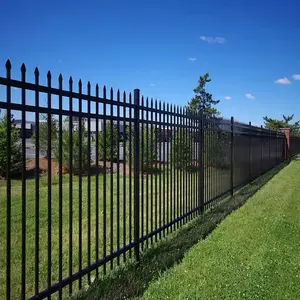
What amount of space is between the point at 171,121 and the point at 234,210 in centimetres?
315

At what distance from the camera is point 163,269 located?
13.6ft

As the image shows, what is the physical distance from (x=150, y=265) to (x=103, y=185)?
1.22m

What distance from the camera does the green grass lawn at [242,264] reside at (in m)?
3.47

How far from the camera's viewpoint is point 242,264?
4.20 meters

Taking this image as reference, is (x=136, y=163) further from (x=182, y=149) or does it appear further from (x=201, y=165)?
(x=201, y=165)

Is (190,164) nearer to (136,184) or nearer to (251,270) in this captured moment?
(136,184)

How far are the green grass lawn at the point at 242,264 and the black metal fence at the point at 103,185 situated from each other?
29.4 inches

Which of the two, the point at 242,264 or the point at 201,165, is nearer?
the point at 242,264

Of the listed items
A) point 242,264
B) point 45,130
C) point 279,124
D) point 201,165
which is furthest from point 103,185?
point 279,124

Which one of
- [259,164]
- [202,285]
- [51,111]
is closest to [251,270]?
[202,285]

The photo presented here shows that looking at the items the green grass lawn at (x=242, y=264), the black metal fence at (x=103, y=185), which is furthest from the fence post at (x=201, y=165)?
the green grass lawn at (x=242, y=264)

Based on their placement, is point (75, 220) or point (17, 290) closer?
point (17, 290)

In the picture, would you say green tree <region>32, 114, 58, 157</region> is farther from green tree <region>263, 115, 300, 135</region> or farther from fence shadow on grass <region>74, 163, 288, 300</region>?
green tree <region>263, 115, 300, 135</region>

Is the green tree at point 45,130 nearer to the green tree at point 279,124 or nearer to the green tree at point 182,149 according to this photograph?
the green tree at point 182,149
